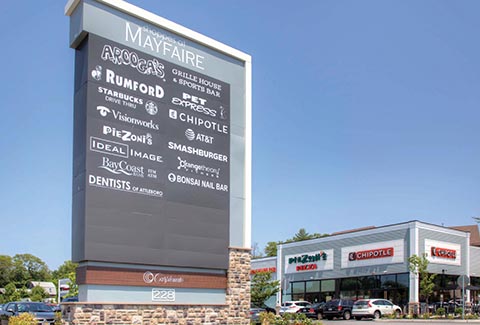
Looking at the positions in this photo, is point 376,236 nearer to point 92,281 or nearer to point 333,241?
point 333,241

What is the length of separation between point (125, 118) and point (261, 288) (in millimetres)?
29661

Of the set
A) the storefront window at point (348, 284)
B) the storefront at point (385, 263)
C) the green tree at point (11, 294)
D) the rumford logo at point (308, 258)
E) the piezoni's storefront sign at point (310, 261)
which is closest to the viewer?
the storefront at point (385, 263)

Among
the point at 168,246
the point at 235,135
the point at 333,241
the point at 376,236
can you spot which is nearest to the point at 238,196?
the point at 235,135

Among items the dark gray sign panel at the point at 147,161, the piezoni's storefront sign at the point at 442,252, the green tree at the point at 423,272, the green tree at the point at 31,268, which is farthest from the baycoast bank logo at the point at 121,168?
the green tree at the point at 31,268

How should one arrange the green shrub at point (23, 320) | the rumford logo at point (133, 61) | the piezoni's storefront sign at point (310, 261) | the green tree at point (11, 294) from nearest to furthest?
the rumford logo at point (133, 61), the green shrub at point (23, 320), the piezoni's storefront sign at point (310, 261), the green tree at point (11, 294)

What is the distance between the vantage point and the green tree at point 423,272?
38.5 m

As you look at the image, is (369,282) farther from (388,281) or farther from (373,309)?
(373,309)

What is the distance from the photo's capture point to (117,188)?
60.5 feet

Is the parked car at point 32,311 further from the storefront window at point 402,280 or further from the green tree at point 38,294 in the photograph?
the green tree at point 38,294

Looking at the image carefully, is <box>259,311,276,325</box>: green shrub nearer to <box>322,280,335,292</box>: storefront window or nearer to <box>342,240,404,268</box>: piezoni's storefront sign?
<box>342,240,404,268</box>: piezoni's storefront sign

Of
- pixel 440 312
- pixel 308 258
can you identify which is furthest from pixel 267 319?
pixel 308 258

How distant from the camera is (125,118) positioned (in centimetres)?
1906

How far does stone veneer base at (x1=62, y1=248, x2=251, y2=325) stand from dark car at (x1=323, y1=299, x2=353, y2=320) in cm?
1761

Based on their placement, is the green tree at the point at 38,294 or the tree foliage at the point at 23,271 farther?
the tree foliage at the point at 23,271
